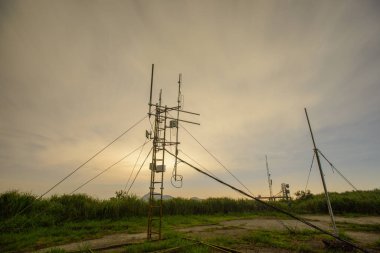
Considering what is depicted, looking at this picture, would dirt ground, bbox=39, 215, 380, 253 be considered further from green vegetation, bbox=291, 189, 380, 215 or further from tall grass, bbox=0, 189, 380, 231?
green vegetation, bbox=291, 189, 380, 215

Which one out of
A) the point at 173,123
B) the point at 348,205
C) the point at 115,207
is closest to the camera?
the point at 173,123

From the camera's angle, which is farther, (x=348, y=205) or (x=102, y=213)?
(x=348, y=205)

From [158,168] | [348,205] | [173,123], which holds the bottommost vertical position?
[348,205]

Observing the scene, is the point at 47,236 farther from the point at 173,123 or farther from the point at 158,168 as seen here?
the point at 173,123

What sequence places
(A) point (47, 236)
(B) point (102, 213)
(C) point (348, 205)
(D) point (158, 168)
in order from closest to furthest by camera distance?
(D) point (158, 168) → (A) point (47, 236) → (B) point (102, 213) → (C) point (348, 205)

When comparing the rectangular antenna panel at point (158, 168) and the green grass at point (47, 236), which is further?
the rectangular antenna panel at point (158, 168)

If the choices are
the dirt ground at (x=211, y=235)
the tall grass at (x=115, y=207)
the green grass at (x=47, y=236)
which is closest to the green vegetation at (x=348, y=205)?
the tall grass at (x=115, y=207)

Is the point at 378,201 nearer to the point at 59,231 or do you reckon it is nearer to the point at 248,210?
the point at 248,210

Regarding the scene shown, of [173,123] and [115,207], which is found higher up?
[173,123]

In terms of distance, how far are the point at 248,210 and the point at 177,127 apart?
1876cm

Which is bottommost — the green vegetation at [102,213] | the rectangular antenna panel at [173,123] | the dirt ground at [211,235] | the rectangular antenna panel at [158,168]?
the dirt ground at [211,235]

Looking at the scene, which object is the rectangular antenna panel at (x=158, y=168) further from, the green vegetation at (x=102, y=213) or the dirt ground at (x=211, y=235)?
the green vegetation at (x=102, y=213)

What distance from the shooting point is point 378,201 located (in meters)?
20.0

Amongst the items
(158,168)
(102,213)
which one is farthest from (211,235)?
(102,213)
